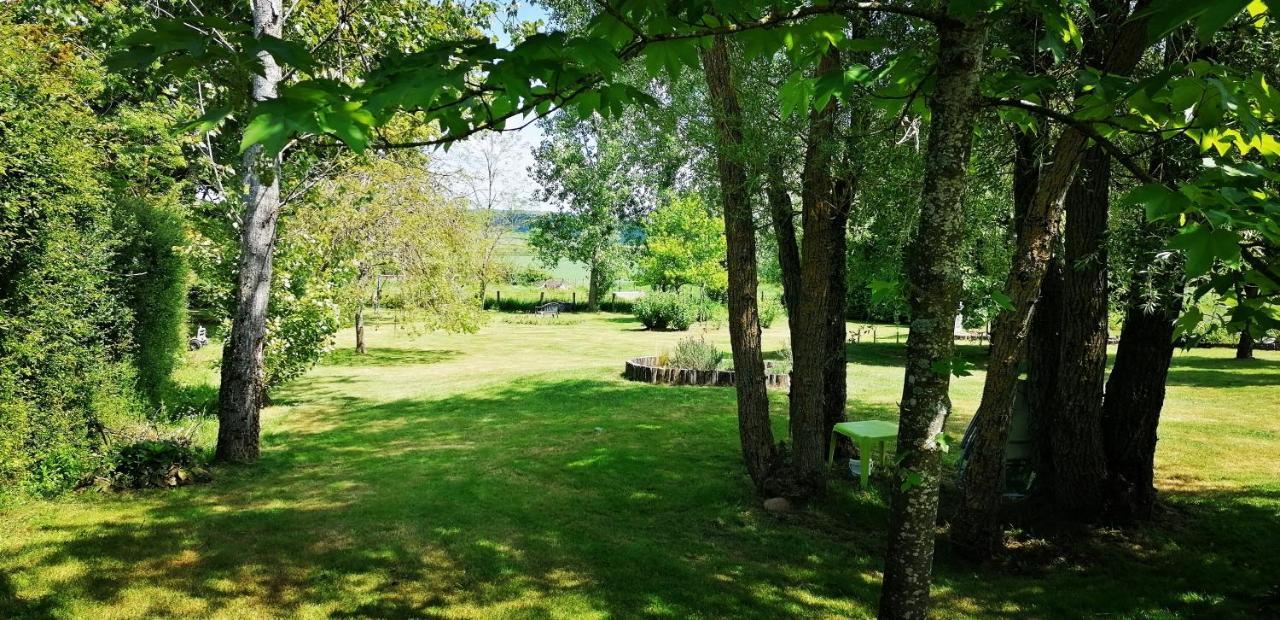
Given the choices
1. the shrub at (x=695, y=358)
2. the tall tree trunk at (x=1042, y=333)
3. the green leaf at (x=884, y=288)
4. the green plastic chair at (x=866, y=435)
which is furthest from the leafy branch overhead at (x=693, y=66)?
the shrub at (x=695, y=358)

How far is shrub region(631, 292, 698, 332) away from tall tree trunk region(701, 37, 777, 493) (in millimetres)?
21576

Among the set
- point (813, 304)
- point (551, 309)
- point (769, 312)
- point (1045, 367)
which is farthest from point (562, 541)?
point (551, 309)

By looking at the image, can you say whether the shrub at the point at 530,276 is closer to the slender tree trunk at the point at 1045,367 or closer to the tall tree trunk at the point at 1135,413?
the slender tree trunk at the point at 1045,367

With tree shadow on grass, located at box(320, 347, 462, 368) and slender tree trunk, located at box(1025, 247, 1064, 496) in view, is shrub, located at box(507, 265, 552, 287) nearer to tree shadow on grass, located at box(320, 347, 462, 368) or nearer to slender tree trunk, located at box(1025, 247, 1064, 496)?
tree shadow on grass, located at box(320, 347, 462, 368)

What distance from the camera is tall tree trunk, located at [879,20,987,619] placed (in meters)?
2.04

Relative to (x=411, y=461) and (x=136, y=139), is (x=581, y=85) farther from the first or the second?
(x=136, y=139)

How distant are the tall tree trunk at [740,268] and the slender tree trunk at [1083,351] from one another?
239 cm

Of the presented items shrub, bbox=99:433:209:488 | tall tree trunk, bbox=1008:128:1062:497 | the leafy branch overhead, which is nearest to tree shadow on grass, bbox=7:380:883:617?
shrub, bbox=99:433:209:488

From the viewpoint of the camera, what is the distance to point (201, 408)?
10.3 metres

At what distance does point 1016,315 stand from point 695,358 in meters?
9.93

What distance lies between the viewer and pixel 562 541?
5461 mm

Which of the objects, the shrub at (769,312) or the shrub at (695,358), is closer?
the shrub at (695,358)

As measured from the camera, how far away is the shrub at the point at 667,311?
2820 centimetres

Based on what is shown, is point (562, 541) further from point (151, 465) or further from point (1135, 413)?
point (1135, 413)
